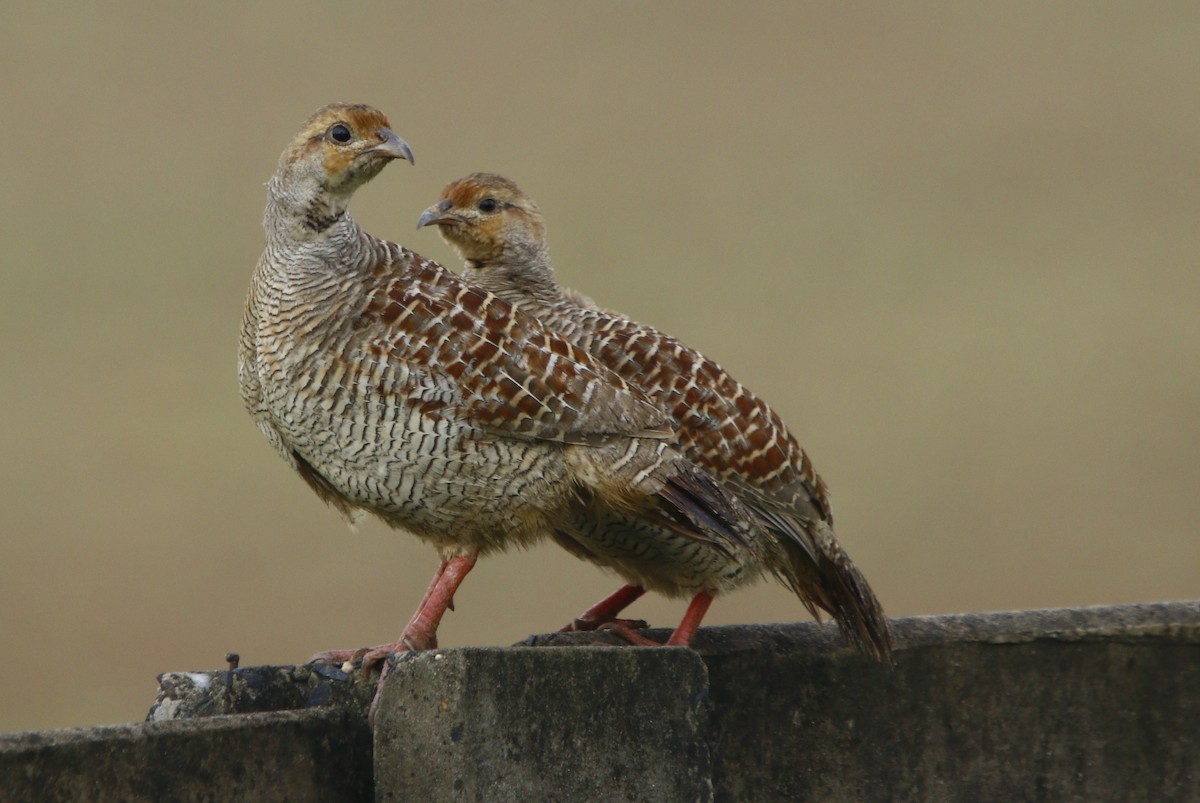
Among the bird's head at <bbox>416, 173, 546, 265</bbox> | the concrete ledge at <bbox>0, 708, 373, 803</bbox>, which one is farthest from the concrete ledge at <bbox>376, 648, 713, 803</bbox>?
the bird's head at <bbox>416, 173, 546, 265</bbox>

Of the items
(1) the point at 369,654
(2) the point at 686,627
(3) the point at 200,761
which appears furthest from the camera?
(2) the point at 686,627

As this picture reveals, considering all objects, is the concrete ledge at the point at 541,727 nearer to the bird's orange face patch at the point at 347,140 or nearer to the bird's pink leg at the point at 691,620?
the bird's pink leg at the point at 691,620

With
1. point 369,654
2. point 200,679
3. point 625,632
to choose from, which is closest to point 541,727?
point 369,654

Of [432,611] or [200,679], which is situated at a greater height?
[432,611]

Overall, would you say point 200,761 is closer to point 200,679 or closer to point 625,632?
point 200,679

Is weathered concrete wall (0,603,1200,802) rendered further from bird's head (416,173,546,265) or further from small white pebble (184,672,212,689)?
bird's head (416,173,546,265)

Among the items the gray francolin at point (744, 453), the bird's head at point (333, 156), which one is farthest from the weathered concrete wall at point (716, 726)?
the bird's head at point (333, 156)
